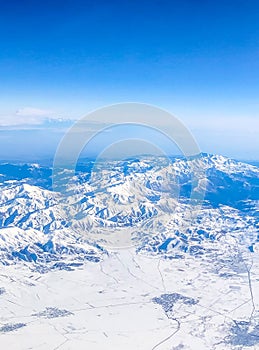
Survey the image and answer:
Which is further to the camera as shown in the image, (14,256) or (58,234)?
(58,234)

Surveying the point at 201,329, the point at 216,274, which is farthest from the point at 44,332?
the point at 216,274

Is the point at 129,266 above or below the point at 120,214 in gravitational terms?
below

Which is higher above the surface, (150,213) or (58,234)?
(150,213)

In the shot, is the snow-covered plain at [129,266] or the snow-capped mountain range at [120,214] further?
the snow-capped mountain range at [120,214]

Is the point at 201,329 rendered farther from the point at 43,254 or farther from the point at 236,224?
the point at 236,224

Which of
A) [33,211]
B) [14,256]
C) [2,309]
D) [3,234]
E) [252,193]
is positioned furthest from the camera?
[252,193]
